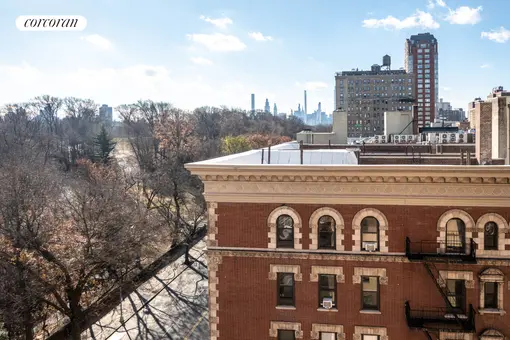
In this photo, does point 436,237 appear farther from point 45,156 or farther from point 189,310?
point 45,156

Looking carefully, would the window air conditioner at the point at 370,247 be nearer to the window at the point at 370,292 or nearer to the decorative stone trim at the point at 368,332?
the window at the point at 370,292

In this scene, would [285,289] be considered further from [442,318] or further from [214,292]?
[442,318]

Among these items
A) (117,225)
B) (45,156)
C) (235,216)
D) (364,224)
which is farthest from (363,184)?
(45,156)

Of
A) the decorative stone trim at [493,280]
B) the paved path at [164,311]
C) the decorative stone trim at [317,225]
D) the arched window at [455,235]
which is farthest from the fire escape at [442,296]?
the paved path at [164,311]

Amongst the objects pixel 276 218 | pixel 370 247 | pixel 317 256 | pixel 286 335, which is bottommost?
pixel 286 335

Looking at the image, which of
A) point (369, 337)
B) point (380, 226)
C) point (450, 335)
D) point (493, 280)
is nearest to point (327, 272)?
point (380, 226)

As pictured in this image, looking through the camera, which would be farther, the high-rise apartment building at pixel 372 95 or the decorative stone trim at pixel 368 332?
the high-rise apartment building at pixel 372 95

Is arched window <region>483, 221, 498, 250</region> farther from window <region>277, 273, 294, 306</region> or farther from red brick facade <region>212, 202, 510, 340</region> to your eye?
window <region>277, 273, 294, 306</region>
